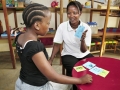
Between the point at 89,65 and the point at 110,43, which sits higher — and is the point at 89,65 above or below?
above

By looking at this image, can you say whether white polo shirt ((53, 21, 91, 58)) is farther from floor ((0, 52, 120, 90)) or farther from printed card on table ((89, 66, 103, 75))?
floor ((0, 52, 120, 90))

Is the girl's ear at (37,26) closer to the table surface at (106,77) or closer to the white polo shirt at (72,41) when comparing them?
the table surface at (106,77)

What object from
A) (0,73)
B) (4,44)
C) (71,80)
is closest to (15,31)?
(4,44)

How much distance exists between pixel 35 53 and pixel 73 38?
941 millimetres

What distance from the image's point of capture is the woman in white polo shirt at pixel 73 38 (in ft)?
5.13

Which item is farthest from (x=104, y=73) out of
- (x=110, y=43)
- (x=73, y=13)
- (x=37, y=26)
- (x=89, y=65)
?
(x=110, y=43)

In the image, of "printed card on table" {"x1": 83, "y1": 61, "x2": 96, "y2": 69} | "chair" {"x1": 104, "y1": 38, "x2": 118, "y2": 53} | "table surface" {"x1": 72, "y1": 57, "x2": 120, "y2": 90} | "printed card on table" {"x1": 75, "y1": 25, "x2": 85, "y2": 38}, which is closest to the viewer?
"table surface" {"x1": 72, "y1": 57, "x2": 120, "y2": 90}

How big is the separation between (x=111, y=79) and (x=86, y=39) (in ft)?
2.37

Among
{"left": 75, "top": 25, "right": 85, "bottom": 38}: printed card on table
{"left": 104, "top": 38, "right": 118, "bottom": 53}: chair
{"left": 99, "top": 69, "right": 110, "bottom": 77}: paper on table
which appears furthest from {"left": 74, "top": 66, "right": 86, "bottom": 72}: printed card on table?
{"left": 104, "top": 38, "right": 118, "bottom": 53}: chair

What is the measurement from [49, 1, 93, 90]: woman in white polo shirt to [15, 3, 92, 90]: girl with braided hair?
63 centimetres

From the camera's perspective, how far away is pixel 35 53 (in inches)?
30.5

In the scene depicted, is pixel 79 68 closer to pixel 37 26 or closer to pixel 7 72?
pixel 37 26

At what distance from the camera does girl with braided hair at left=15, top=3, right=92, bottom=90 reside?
79 cm

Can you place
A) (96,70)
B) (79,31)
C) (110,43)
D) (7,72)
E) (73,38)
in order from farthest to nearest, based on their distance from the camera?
(110,43)
(7,72)
(73,38)
(79,31)
(96,70)
